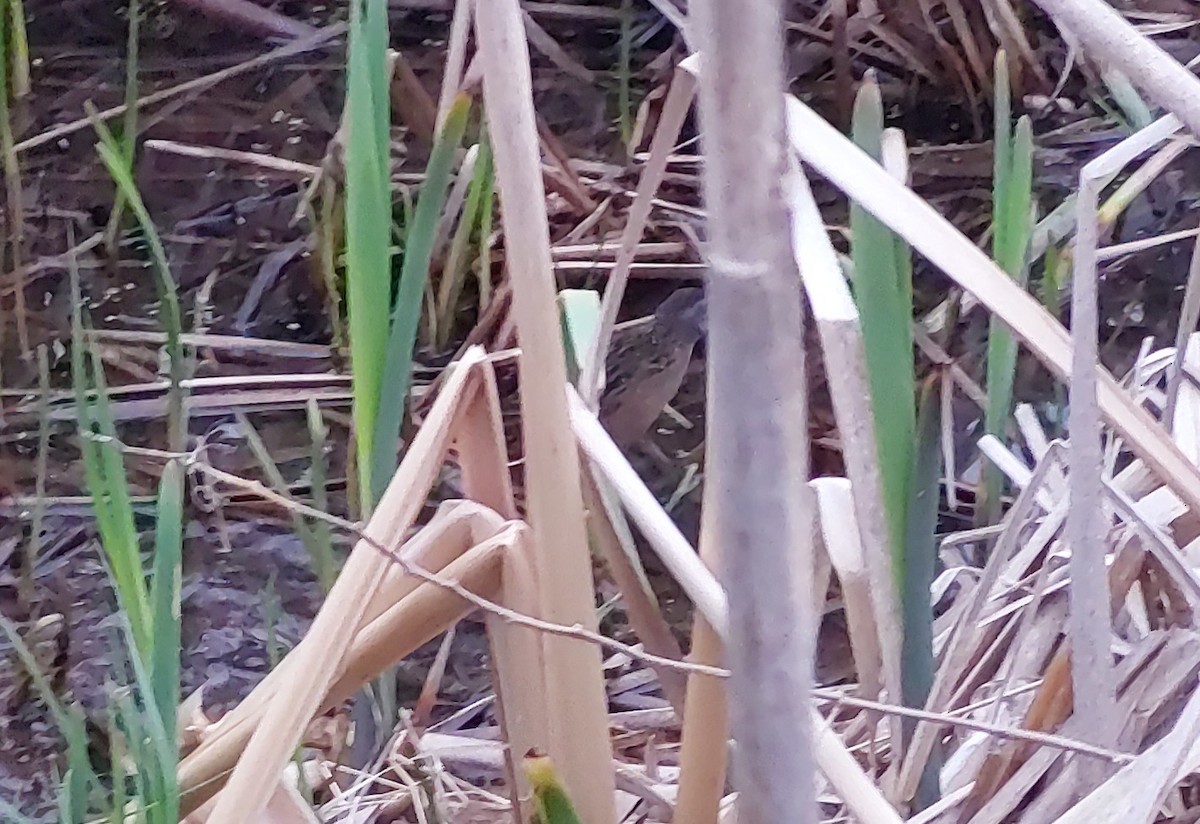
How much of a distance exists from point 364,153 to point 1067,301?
58 cm

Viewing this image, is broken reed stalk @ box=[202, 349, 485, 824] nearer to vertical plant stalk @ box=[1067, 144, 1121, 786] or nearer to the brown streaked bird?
vertical plant stalk @ box=[1067, 144, 1121, 786]

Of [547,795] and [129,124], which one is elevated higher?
[129,124]

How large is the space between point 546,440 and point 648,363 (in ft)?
2.20

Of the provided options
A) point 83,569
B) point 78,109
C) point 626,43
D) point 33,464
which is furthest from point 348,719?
point 78,109

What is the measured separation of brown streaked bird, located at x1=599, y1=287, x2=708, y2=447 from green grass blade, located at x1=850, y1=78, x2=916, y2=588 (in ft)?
1.76

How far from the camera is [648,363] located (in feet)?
3.77

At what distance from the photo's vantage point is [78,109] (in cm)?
140

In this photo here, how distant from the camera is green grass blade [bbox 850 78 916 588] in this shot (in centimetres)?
50

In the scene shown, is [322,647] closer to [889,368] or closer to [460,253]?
[889,368]

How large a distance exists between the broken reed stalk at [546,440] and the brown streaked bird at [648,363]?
1.79ft

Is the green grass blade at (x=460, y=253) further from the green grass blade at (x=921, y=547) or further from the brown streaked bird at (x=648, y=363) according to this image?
the green grass blade at (x=921, y=547)

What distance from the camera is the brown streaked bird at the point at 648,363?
107cm

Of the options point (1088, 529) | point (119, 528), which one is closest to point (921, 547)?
point (1088, 529)

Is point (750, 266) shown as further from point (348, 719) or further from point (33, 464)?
point (33, 464)
